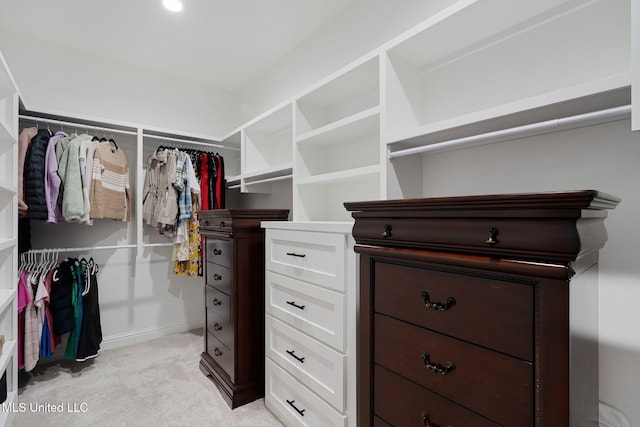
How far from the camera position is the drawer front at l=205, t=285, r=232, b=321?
200 centimetres

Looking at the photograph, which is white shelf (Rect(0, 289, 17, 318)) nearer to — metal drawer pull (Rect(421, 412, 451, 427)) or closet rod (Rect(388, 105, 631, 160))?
metal drawer pull (Rect(421, 412, 451, 427))

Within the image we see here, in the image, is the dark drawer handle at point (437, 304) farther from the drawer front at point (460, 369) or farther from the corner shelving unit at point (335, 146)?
the corner shelving unit at point (335, 146)

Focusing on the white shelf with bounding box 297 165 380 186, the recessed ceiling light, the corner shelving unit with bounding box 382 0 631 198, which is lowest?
the white shelf with bounding box 297 165 380 186

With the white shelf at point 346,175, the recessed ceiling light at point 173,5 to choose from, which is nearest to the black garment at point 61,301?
the white shelf at point 346,175

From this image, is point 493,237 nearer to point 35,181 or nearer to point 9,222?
point 9,222

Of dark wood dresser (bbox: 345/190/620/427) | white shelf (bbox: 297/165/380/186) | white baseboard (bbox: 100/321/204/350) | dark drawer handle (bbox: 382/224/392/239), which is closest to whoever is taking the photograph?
dark wood dresser (bbox: 345/190/620/427)

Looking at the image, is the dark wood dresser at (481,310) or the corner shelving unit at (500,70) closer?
the dark wood dresser at (481,310)

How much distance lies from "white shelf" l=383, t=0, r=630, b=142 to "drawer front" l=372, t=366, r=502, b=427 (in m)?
0.91

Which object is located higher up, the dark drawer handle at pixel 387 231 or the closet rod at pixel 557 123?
the closet rod at pixel 557 123

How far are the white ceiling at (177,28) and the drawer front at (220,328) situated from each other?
2102 millimetres

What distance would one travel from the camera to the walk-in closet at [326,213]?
780 mm

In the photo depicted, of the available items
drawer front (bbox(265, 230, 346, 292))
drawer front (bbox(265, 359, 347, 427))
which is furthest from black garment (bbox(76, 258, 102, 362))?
drawer front (bbox(265, 230, 346, 292))

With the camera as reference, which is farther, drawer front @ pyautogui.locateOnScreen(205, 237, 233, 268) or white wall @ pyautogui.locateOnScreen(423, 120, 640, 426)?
drawer front @ pyautogui.locateOnScreen(205, 237, 233, 268)

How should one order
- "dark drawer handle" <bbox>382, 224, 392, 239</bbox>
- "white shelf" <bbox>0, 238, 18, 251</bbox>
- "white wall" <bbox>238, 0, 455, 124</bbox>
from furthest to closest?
"white wall" <bbox>238, 0, 455, 124</bbox> → "white shelf" <bbox>0, 238, 18, 251</bbox> → "dark drawer handle" <bbox>382, 224, 392, 239</bbox>
